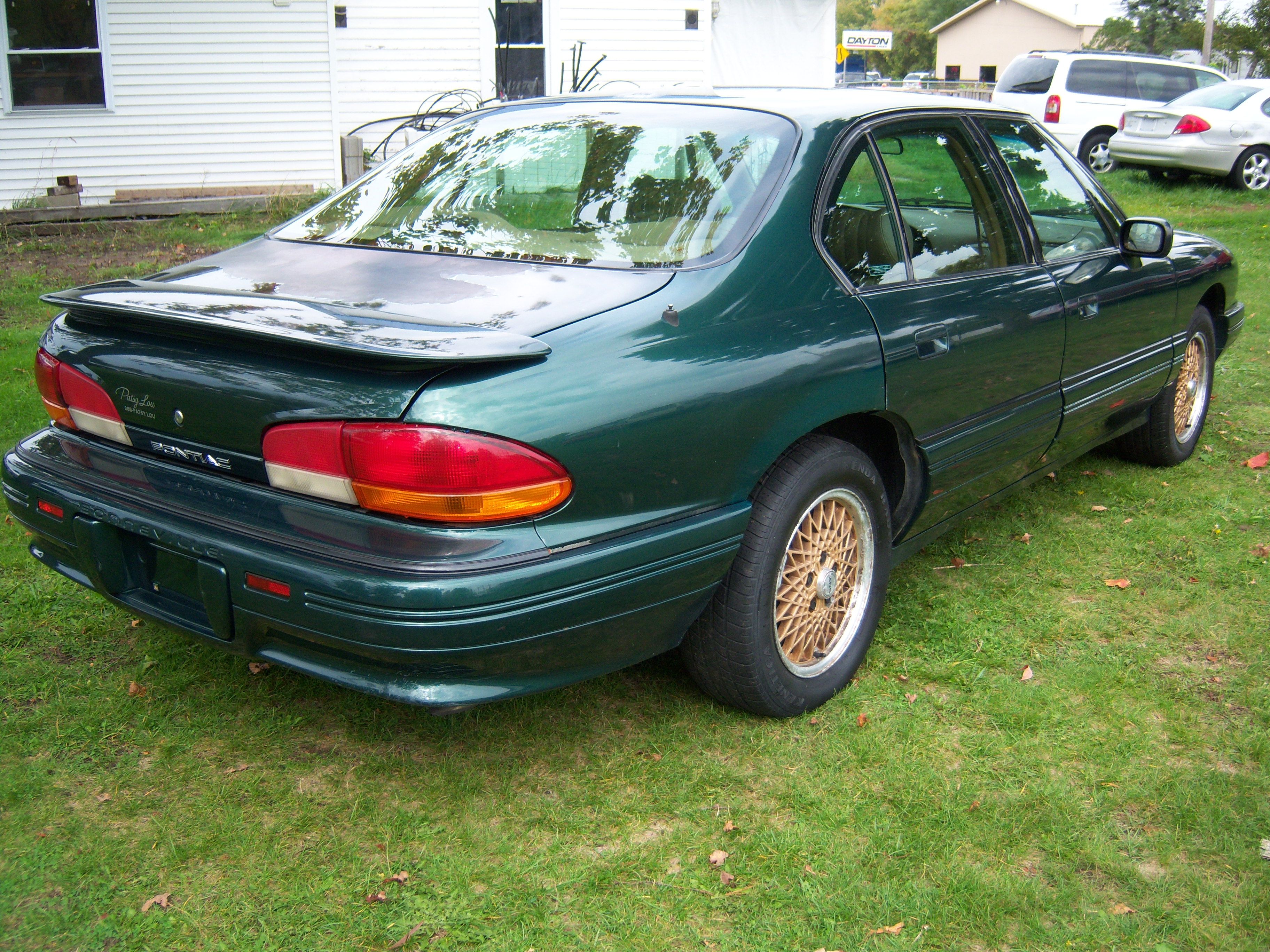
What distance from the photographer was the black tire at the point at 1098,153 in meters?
16.0

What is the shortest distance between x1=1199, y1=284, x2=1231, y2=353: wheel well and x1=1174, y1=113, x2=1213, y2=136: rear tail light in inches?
410

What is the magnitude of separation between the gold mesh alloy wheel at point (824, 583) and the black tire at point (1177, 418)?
7.53ft

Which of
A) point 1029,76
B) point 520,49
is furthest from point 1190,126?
point 520,49

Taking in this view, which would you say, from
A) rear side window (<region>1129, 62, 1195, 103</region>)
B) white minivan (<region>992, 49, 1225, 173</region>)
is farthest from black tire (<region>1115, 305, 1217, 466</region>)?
rear side window (<region>1129, 62, 1195, 103</region>)

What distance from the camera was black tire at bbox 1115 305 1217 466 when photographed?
Answer: 489 centimetres

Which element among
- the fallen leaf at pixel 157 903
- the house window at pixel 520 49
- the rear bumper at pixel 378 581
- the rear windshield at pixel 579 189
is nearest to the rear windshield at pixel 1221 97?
the house window at pixel 520 49

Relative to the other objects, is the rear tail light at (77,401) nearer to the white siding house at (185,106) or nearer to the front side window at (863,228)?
the front side window at (863,228)

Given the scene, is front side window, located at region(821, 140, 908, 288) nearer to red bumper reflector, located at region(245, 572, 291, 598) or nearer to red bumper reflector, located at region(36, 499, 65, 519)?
red bumper reflector, located at region(245, 572, 291, 598)

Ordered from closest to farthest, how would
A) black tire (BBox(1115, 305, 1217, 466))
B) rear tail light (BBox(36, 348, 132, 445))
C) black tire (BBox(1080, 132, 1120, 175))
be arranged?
1. rear tail light (BBox(36, 348, 132, 445))
2. black tire (BBox(1115, 305, 1217, 466))
3. black tire (BBox(1080, 132, 1120, 175))

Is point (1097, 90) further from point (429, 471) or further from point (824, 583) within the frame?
point (429, 471)

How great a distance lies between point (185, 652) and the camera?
332cm

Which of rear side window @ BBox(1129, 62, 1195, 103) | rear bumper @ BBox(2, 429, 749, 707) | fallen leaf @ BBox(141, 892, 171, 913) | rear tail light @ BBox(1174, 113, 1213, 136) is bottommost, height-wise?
fallen leaf @ BBox(141, 892, 171, 913)

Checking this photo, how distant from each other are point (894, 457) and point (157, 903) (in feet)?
7.29

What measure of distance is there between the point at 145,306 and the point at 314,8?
11.4 metres
